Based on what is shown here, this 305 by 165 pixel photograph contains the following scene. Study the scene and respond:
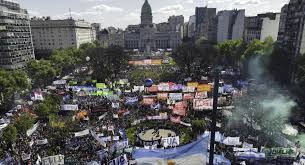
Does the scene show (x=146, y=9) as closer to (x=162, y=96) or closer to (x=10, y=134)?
(x=162, y=96)

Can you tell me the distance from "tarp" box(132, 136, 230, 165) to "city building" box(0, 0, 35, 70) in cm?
5478

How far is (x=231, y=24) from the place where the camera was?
125062 millimetres

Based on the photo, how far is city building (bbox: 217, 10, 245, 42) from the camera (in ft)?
374

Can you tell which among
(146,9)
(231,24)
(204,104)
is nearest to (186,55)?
(204,104)

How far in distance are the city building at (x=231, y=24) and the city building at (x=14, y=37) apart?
79.7 m

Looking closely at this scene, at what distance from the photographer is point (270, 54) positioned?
55.8m

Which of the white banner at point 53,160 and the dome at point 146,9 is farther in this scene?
the dome at point 146,9

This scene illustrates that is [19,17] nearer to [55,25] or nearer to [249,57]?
[55,25]

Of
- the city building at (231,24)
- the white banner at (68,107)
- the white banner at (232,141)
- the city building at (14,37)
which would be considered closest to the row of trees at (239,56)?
the white banner at (232,141)

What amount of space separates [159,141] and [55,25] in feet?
342

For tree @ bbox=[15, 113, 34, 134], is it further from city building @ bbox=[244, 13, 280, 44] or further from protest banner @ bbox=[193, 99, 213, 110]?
city building @ bbox=[244, 13, 280, 44]

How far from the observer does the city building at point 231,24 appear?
4490 inches

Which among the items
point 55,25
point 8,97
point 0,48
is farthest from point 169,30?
point 8,97

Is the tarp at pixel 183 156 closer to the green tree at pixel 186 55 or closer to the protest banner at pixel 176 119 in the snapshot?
the protest banner at pixel 176 119
